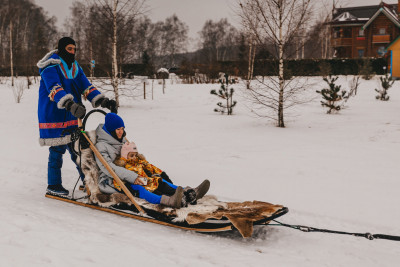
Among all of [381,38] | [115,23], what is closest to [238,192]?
[115,23]

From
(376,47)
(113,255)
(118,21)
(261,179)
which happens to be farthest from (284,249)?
(376,47)

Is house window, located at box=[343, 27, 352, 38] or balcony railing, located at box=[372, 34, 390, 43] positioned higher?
house window, located at box=[343, 27, 352, 38]

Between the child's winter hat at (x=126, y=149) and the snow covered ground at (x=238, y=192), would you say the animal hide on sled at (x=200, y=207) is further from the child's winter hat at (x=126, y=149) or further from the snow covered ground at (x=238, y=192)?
the child's winter hat at (x=126, y=149)

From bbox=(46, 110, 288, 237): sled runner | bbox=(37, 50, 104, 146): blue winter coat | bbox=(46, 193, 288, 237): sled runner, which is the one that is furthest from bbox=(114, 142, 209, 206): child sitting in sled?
bbox=(37, 50, 104, 146): blue winter coat

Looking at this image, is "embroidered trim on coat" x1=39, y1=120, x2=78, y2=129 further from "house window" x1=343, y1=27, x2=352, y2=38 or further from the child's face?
"house window" x1=343, y1=27, x2=352, y2=38

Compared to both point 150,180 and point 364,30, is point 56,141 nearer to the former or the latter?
point 150,180

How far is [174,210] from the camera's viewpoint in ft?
11.4

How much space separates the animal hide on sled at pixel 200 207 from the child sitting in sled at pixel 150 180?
0.10 metres

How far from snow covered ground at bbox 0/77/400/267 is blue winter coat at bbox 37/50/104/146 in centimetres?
76

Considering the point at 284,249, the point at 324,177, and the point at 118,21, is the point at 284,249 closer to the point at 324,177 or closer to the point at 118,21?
the point at 324,177

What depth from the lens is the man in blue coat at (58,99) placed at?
4012 millimetres

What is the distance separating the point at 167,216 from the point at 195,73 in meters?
23.8

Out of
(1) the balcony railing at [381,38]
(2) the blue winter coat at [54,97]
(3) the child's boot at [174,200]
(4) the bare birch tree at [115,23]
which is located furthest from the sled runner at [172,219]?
(1) the balcony railing at [381,38]

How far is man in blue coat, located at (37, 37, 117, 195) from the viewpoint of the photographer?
401cm
